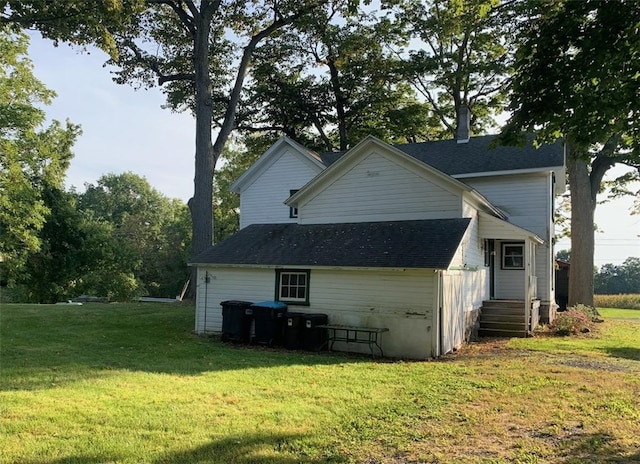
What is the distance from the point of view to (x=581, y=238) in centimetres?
2341

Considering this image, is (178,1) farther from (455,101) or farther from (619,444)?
(619,444)

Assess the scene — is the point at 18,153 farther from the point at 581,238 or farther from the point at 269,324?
the point at 581,238

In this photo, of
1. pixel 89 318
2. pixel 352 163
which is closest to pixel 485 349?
pixel 352 163

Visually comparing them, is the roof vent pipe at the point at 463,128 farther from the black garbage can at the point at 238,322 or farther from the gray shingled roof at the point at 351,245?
the black garbage can at the point at 238,322

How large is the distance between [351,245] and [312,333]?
9.11 feet

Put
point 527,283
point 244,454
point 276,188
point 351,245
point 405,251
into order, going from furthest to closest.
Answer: point 276,188 → point 527,283 → point 351,245 → point 405,251 → point 244,454

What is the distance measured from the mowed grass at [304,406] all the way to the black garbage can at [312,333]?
648 mm

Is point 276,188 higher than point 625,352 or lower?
higher

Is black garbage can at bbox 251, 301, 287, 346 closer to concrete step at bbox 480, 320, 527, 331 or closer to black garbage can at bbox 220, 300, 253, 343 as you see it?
black garbage can at bbox 220, 300, 253, 343

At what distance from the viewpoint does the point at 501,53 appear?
2689cm

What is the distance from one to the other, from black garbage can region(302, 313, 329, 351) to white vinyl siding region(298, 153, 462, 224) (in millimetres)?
4021

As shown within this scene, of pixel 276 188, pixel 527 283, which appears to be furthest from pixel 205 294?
pixel 527 283

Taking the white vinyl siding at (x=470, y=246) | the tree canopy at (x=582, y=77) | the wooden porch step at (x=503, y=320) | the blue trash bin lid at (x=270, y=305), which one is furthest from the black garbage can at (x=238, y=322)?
the tree canopy at (x=582, y=77)

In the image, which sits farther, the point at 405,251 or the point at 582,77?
the point at 405,251
